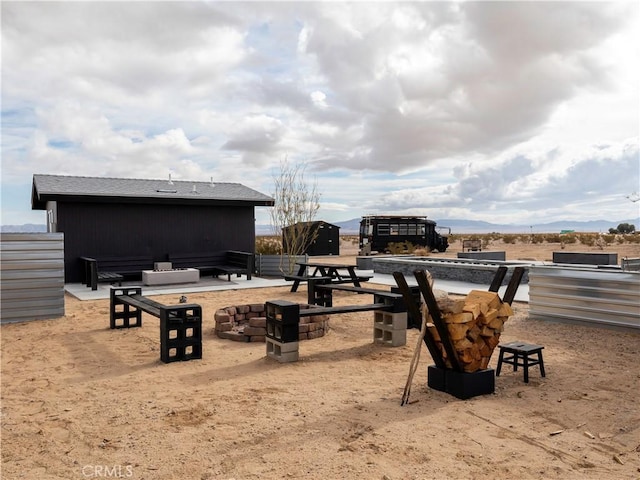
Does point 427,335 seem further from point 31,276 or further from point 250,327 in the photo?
point 31,276

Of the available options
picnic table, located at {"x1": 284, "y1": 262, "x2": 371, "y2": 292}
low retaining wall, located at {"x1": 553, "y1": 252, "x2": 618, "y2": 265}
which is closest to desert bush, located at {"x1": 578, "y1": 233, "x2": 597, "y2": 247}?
low retaining wall, located at {"x1": 553, "y1": 252, "x2": 618, "y2": 265}

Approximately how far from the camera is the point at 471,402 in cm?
466

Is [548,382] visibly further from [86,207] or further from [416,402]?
[86,207]

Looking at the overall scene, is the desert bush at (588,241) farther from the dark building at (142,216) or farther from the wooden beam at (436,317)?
the wooden beam at (436,317)

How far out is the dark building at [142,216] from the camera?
1498 cm

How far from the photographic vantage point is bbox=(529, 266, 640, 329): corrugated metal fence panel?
770 cm

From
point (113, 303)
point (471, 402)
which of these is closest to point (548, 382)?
point (471, 402)

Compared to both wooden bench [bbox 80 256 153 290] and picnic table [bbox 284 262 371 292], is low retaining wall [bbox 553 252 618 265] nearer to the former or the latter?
picnic table [bbox 284 262 371 292]

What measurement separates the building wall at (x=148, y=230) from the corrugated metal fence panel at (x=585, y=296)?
11175 mm

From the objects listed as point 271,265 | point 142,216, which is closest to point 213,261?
point 271,265

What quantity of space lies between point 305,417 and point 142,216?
1333 centimetres

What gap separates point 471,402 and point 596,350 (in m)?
3.06

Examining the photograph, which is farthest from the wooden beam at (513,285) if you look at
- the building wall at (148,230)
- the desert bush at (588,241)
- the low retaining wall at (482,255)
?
the desert bush at (588,241)

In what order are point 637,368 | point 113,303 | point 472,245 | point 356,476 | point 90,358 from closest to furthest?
1. point 356,476
2. point 637,368
3. point 90,358
4. point 113,303
5. point 472,245
